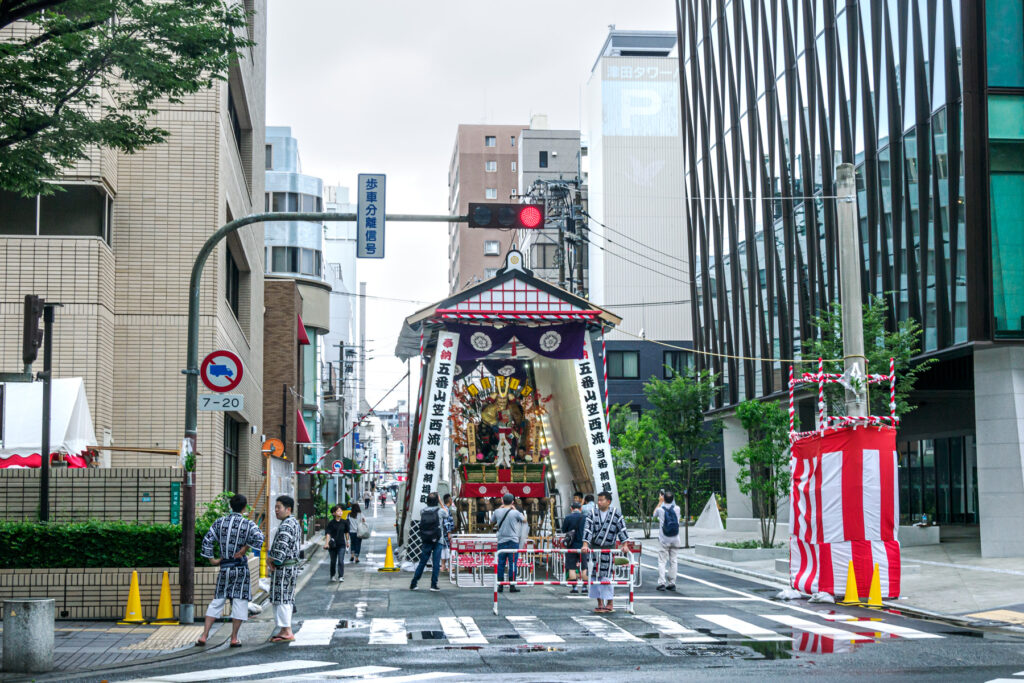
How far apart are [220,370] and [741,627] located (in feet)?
26.8

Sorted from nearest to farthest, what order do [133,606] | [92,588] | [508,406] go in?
[133,606] → [92,588] → [508,406]

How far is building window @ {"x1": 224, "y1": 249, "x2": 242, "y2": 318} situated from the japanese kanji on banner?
15.5 m

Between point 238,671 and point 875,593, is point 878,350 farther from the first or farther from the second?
point 238,671

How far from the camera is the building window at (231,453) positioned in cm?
2780

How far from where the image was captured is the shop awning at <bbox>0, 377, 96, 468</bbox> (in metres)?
17.8

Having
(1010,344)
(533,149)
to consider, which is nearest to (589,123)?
(533,149)

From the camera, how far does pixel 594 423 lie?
85.0 feet

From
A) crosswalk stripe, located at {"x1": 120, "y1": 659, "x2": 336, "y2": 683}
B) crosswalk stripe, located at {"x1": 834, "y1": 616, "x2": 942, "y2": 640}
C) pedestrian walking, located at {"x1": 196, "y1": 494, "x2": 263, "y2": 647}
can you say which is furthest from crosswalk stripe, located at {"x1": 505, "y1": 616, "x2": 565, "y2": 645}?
crosswalk stripe, located at {"x1": 834, "y1": 616, "x2": 942, "y2": 640}

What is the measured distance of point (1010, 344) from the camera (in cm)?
2712

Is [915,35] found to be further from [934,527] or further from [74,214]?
[74,214]

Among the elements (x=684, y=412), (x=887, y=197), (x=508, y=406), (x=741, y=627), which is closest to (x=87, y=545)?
(x=741, y=627)

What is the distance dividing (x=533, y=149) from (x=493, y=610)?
83.0m

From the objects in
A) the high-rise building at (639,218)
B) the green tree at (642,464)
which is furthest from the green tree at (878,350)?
the high-rise building at (639,218)

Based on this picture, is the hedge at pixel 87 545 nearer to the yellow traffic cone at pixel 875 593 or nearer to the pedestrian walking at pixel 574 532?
the pedestrian walking at pixel 574 532
